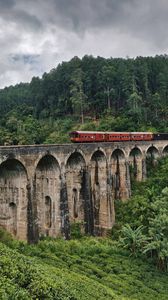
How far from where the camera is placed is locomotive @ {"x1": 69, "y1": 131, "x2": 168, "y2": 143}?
3353 centimetres

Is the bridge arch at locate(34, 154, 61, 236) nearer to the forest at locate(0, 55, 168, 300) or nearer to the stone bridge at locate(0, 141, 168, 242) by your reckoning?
the stone bridge at locate(0, 141, 168, 242)

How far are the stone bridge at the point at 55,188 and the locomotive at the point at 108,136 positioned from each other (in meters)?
1.69

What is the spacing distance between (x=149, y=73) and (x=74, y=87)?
62.2ft

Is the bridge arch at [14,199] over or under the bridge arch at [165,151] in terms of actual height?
under

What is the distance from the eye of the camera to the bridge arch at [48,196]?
2681 cm

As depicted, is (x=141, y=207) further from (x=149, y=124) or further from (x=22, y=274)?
(x=149, y=124)

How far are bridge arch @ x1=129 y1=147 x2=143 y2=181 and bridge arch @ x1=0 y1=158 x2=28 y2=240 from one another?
22.6 m

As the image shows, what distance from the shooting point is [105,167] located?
35156mm

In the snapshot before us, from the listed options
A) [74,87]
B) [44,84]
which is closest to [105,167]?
[74,87]

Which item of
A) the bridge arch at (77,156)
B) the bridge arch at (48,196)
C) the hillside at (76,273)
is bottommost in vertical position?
the hillside at (76,273)

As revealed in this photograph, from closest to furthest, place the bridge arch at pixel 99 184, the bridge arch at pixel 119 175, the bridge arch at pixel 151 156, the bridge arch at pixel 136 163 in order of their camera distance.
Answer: the bridge arch at pixel 99 184 → the bridge arch at pixel 119 175 → the bridge arch at pixel 136 163 → the bridge arch at pixel 151 156

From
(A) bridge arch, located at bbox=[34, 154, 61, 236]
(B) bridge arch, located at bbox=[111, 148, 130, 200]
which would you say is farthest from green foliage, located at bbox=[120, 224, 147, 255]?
(B) bridge arch, located at bbox=[111, 148, 130, 200]

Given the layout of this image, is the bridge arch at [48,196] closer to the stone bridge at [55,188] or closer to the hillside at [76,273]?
the stone bridge at [55,188]

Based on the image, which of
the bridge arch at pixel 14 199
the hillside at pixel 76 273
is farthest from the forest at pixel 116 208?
the bridge arch at pixel 14 199
